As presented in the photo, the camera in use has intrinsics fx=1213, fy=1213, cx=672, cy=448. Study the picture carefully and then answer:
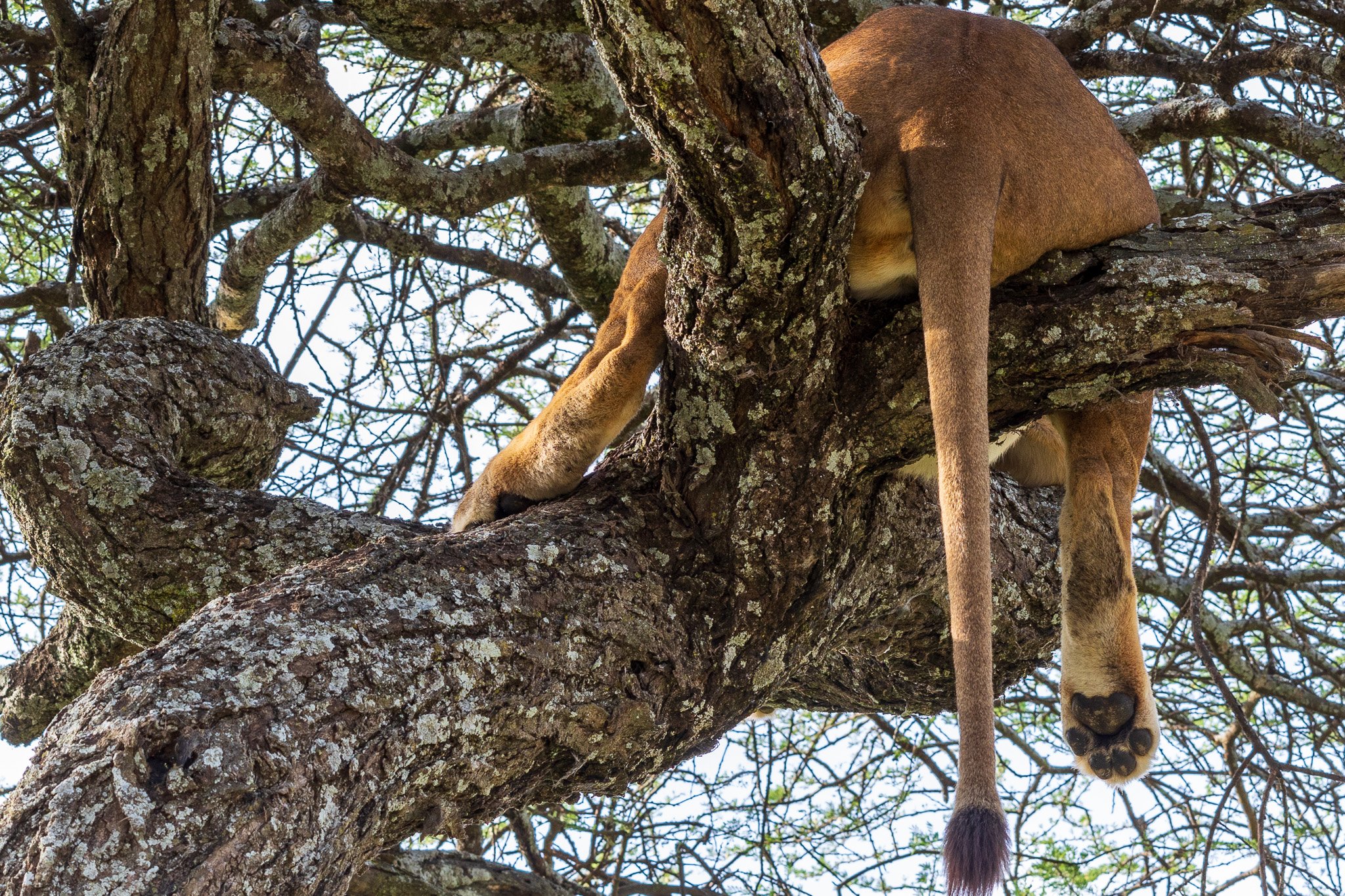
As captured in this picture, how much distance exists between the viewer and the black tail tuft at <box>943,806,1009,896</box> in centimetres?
194

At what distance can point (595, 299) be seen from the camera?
16.0 feet

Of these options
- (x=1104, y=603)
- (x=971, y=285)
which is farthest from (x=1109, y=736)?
(x=971, y=285)

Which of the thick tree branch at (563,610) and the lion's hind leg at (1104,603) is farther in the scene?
the lion's hind leg at (1104,603)

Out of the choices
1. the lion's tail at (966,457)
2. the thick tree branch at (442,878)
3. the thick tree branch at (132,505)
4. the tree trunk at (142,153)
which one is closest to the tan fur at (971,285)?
the lion's tail at (966,457)

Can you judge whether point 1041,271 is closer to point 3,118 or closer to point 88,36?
point 88,36

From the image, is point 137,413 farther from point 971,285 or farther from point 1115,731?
point 1115,731

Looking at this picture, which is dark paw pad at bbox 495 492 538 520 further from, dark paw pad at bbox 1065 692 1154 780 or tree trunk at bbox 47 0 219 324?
dark paw pad at bbox 1065 692 1154 780

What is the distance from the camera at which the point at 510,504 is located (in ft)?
9.86

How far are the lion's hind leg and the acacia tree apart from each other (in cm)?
22

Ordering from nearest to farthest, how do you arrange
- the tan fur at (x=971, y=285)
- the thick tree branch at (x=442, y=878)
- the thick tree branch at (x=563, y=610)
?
the thick tree branch at (x=563, y=610)
the tan fur at (x=971, y=285)
the thick tree branch at (x=442, y=878)

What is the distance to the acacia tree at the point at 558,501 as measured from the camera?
1895mm

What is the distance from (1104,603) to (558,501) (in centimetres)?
147

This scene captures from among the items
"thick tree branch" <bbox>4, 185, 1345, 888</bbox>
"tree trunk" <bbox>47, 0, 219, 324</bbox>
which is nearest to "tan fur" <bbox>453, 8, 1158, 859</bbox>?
"thick tree branch" <bbox>4, 185, 1345, 888</bbox>

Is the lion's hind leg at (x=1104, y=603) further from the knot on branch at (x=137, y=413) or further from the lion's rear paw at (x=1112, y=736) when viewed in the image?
the knot on branch at (x=137, y=413)
